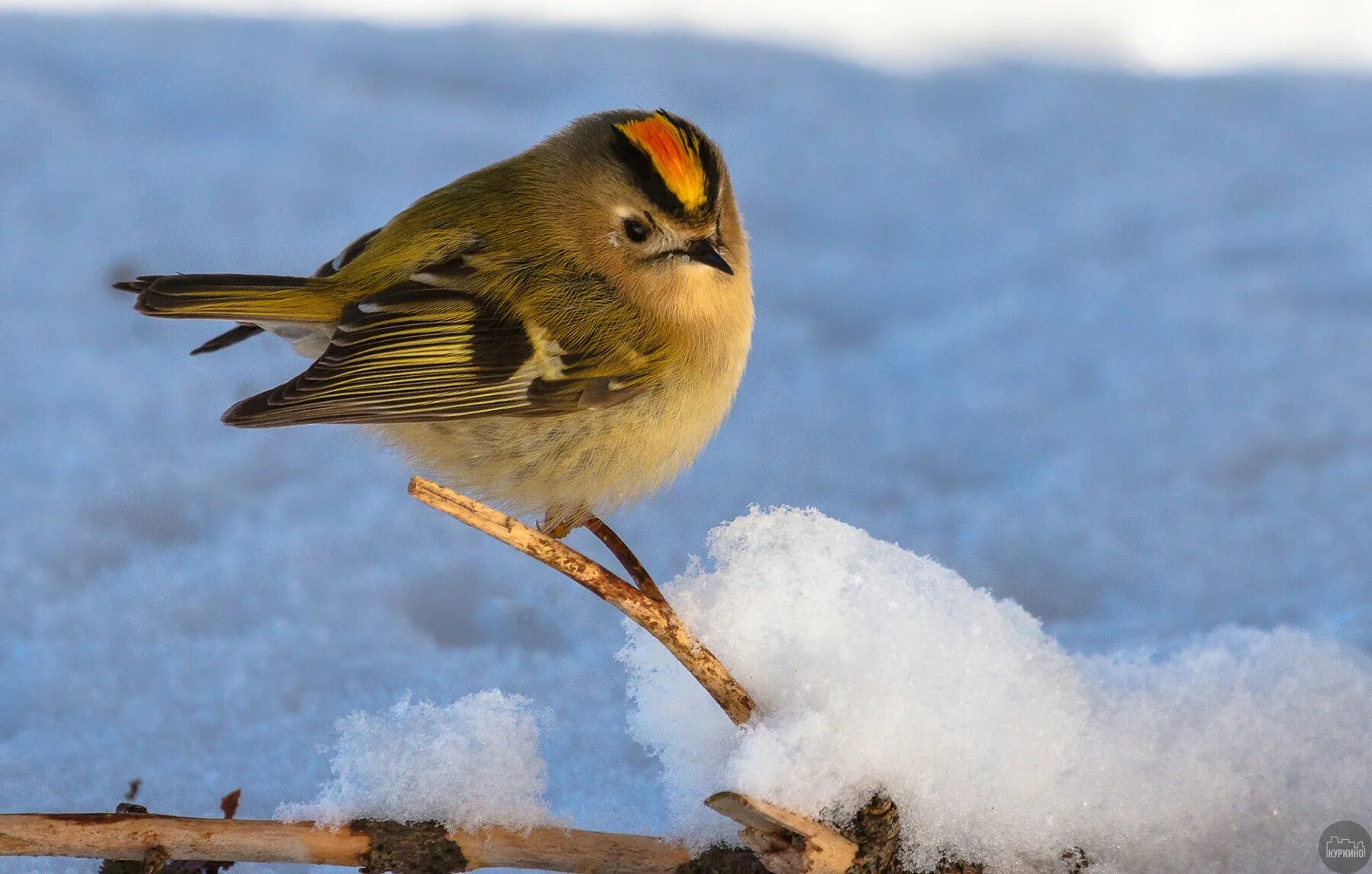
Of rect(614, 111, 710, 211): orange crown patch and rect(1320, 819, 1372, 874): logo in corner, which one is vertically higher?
→ rect(614, 111, 710, 211): orange crown patch

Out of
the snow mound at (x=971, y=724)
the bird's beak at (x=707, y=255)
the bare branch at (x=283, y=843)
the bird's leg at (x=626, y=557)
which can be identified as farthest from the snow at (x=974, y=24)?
the bare branch at (x=283, y=843)

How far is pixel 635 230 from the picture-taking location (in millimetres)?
1558

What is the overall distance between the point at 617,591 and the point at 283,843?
1.15ft

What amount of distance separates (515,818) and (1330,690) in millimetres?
823

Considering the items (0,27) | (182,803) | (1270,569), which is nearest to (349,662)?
(182,803)

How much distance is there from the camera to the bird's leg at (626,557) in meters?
1.27

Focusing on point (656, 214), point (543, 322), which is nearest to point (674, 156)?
point (656, 214)

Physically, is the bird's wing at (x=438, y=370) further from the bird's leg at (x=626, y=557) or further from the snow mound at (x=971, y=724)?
the snow mound at (x=971, y=724)

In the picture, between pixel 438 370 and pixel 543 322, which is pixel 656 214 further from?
pixel 438 370

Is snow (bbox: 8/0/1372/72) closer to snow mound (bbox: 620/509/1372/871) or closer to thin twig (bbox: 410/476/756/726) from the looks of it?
snow mound (bbox: 620/509/1372/871)

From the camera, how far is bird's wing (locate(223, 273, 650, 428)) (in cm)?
137

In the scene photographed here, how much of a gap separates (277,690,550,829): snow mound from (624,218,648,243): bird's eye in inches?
23.5

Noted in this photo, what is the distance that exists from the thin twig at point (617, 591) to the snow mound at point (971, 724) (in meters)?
0.04

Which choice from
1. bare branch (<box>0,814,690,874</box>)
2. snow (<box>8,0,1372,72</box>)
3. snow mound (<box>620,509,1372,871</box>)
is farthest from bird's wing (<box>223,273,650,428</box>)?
snow (<box>8,0,1372,72</box>)
